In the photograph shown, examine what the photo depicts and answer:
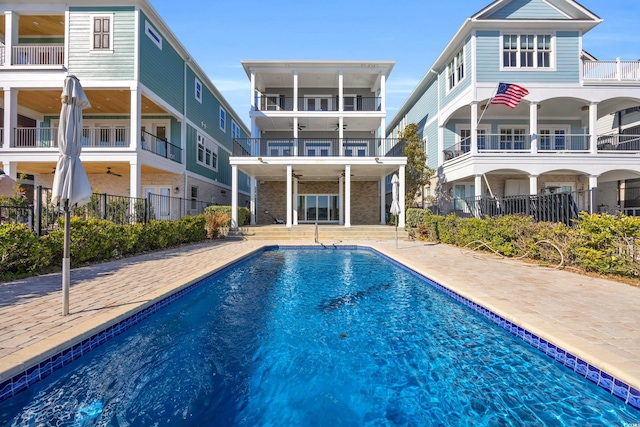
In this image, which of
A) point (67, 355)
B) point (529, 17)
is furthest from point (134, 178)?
point (529, 17)

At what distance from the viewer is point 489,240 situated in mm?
10008

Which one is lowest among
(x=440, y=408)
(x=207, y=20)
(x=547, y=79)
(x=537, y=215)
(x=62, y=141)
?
(x=440, y=408)

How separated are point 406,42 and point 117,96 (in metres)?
13.9

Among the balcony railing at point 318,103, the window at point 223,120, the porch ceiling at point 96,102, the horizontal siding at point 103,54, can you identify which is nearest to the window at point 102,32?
the horizontal siding at point 103,54

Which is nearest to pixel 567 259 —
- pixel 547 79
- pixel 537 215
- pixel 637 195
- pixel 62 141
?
→ pixel 537 215

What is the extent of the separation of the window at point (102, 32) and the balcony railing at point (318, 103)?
28.2 feet

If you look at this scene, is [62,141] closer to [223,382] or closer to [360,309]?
[223,382]

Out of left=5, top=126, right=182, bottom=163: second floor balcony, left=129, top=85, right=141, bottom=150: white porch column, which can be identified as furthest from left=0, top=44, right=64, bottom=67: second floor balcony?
left=129, top=85, right=141, bottom=150: white porch column

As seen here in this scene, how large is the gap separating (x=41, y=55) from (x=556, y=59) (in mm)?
23325

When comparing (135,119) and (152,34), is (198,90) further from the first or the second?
(135,119)

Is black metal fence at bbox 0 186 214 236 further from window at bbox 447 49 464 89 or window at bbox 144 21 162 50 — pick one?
window at bbox 447 49 464 89

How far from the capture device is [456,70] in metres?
16.8

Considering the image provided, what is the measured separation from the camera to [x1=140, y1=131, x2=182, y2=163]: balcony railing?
15.9m

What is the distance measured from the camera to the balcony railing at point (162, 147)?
15859 millimetres
